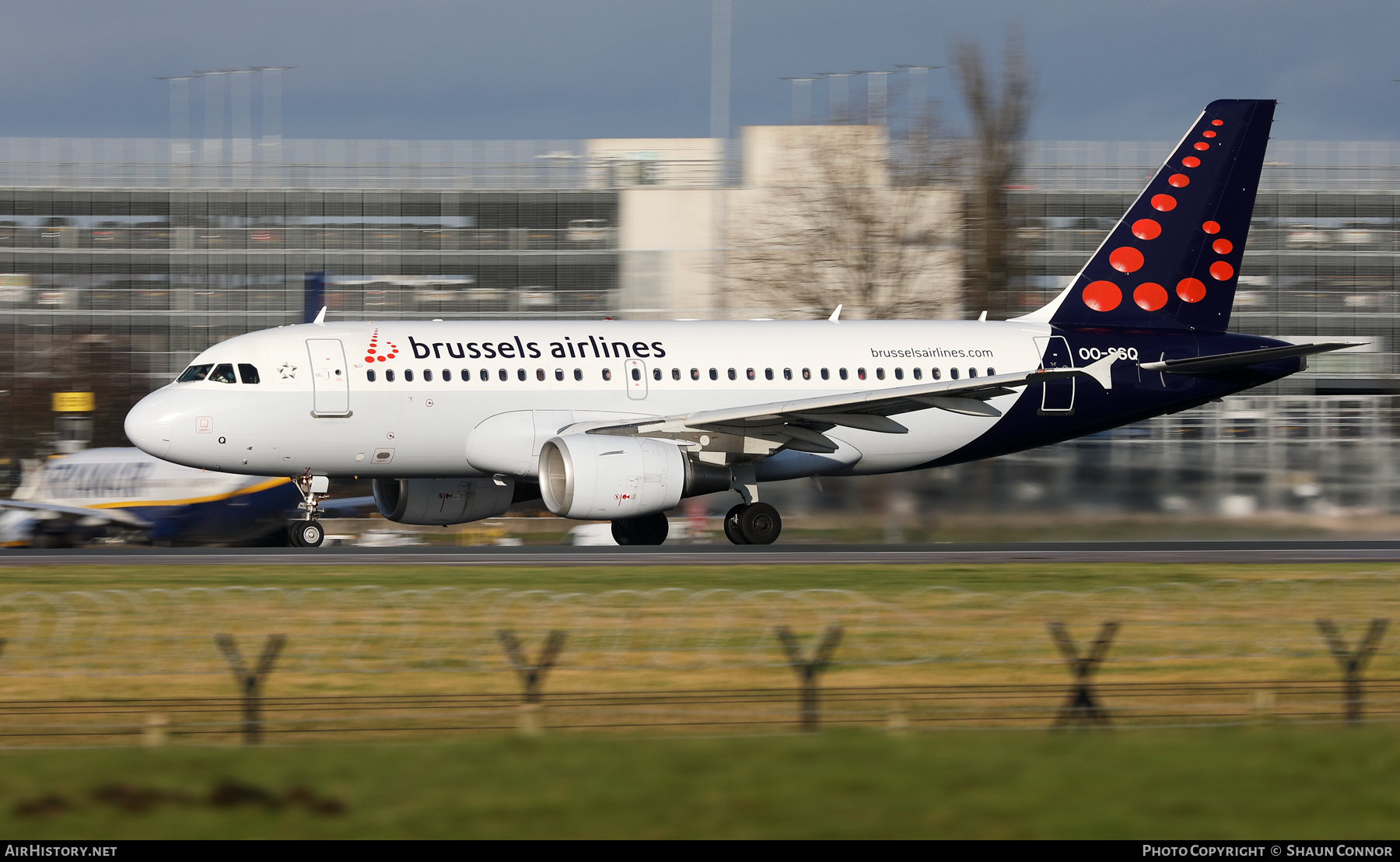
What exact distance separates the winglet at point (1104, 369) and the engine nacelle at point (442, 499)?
10.6 meters

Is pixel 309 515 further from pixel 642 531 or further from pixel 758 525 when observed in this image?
pixel 758 525

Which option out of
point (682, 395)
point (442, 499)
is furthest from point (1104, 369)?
point (442, 499)

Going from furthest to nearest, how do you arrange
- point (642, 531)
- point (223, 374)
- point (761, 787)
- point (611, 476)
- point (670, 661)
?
point (642, 531) < point (223, 374) < point (611, 476) < point (670, 661) < point (761, 787)

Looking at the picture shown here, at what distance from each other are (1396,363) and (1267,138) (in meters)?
86.6

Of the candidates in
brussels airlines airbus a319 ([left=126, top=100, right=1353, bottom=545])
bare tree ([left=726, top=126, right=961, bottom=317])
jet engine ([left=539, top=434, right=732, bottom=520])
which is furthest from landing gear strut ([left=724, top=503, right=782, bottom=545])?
bare tree ([left=726, top=126, right=961, bottom=317])

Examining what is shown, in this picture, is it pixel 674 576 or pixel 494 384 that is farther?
pixel 494 384

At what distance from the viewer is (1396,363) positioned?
4365 inches

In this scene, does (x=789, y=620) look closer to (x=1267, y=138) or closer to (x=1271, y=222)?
(x=1267, y=138)

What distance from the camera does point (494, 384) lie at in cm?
2725

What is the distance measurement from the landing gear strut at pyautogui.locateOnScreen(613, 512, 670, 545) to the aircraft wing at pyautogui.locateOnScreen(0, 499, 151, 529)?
8.75 metres

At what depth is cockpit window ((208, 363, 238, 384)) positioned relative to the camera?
87.6ft

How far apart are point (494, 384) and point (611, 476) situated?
3.38m

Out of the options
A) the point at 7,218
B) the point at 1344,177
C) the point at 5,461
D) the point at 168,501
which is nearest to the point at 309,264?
the point at 7,218

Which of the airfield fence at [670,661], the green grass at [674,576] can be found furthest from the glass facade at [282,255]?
the airfield fence at [670,661]
